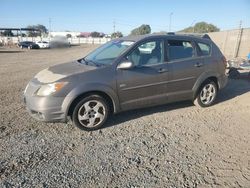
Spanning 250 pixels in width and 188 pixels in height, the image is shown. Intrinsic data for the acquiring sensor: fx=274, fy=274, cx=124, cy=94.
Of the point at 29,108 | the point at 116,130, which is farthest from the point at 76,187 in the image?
the point at 29,108

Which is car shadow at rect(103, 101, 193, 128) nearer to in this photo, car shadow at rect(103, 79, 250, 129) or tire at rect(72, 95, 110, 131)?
car shadow at rect(103, 79, 250, 129)

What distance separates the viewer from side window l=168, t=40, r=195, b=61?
225 inches

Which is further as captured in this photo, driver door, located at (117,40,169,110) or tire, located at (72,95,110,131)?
driver door, located at (117,40,169,110)

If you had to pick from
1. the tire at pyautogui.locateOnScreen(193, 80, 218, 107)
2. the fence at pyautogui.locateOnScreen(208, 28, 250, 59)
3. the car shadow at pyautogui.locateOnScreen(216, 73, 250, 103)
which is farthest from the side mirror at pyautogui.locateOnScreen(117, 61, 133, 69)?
the fence at pyautogui.locateOnScreen(208, 28, 250, 59)

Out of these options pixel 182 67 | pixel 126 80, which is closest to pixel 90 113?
pixel 126 80

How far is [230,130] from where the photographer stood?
5062 mm

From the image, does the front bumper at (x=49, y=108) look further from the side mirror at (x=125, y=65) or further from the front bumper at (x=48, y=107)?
the side mirror at (x=125, y=65)

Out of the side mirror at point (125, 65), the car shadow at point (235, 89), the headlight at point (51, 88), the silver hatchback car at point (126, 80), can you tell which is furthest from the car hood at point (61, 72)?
the car shadow at point (235, 89)

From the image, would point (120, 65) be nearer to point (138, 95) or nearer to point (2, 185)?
point (138, 95)

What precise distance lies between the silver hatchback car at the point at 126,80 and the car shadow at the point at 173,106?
30cm

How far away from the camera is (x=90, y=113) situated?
4.92 metres

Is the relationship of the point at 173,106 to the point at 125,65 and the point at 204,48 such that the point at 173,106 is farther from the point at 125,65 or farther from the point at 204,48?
the point at 125,65

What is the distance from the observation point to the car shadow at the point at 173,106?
555cm

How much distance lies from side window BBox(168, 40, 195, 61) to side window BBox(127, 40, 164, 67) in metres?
0.23
